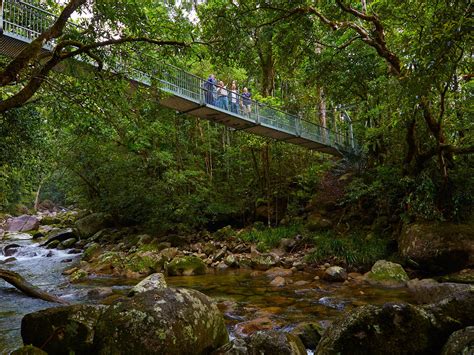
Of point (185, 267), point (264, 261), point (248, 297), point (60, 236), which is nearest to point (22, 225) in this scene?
point (60, 236)

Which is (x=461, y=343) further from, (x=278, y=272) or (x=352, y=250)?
(x=352, y=250)

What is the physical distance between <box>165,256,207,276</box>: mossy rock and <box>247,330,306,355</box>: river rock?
5.82 meters

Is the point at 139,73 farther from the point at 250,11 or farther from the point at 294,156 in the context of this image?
the point at 294,156

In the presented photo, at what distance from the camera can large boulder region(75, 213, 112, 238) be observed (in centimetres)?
1656

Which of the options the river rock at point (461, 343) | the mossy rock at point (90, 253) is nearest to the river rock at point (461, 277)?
the river rock at point (461, 343)

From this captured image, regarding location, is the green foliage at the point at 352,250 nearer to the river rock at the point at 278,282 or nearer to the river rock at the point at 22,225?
the river rock at the point at 278,282

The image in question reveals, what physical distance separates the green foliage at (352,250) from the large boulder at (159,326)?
6092 mm

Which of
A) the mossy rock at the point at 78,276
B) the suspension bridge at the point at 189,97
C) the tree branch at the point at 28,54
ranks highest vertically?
the suspension bridge at the point at 189,97

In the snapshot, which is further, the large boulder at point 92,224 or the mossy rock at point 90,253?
the large boulder at point 92,224

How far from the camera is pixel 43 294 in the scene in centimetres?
608

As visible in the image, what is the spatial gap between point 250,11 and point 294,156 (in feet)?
29.3

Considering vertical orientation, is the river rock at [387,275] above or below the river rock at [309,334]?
above

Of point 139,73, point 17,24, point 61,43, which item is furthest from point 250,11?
point 17,24

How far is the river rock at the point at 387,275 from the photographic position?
7.04 m
